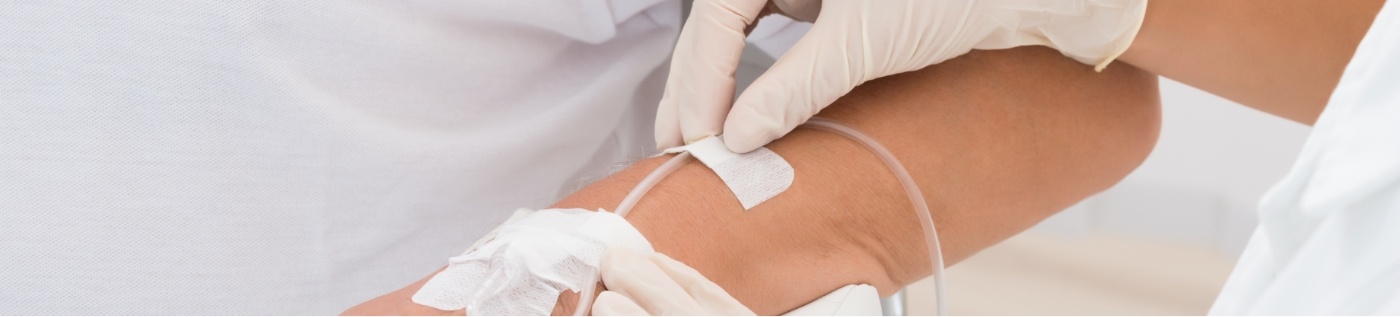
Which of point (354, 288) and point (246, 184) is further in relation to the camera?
point (354, 288)

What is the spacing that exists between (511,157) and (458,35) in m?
0.17

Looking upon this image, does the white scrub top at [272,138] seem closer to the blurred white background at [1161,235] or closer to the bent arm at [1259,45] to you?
the bent arm at [1259,45]

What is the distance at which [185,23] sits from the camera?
3.02 feet

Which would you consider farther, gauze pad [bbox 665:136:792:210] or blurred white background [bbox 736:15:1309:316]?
blurred white background [bbox 736:15:1309:316]

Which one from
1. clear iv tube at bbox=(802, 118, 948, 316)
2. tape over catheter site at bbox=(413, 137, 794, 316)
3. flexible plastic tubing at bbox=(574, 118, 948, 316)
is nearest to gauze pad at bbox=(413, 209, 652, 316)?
tape over catheter site at bbox=(413, 137, 794, 316)

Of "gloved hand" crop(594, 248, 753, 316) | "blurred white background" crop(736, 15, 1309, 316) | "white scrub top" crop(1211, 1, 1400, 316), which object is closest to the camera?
"white scrub top" crop(1211, 1, 1400, 316)

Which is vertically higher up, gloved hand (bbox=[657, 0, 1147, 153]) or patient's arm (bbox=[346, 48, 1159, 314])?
gloved hand (bbox=[657, 0, 1147, 153])

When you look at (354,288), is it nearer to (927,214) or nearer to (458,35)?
(458,35)

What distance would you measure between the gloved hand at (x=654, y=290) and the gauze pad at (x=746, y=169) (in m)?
0.16

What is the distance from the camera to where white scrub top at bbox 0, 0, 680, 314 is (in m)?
0.91

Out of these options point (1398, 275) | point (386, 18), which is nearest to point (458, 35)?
point (386, 18)

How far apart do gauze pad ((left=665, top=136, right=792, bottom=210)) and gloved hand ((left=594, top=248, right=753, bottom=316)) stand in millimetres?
161

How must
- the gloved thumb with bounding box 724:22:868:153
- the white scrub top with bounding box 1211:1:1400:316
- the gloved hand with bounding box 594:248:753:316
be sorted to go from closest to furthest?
1. the white scrub top with bounding box 1211:1:1400:316
2. the gloved hand with bounding box 594:248:753:316
3. the gloved thumb with bounding box 724:22:868:153

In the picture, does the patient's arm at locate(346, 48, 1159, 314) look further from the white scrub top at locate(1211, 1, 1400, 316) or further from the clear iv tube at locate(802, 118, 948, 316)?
the white scrub top at locate(1211, 1, 1400, 316)
